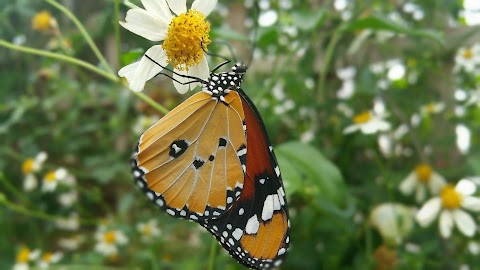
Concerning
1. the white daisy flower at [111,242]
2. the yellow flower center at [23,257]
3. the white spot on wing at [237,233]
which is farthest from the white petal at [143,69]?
the yellow flower center at [23,257]

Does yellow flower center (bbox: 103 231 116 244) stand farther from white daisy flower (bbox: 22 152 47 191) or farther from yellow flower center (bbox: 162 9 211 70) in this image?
yellow flower center (bbox: 162 9 211 70)

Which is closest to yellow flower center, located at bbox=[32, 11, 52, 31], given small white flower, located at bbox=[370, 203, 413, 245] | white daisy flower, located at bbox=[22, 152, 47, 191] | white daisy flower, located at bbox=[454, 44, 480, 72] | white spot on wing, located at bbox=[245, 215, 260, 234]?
white daisy flower, located at bbox=[22, 152, 47, 191]

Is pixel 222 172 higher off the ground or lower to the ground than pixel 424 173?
lower

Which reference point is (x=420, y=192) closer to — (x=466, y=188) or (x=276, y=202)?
(x=466, y=188)

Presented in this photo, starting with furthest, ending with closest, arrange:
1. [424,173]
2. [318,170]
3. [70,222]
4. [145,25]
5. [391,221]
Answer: [70,222] < [424,173] < [391,221] < [318,170] < [145,25]

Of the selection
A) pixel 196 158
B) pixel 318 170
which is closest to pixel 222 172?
pixel 196 158

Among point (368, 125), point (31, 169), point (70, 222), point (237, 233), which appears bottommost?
point (237, 233)

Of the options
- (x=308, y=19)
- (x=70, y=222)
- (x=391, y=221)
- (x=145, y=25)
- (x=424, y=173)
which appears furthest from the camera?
(x=70, y=222)
